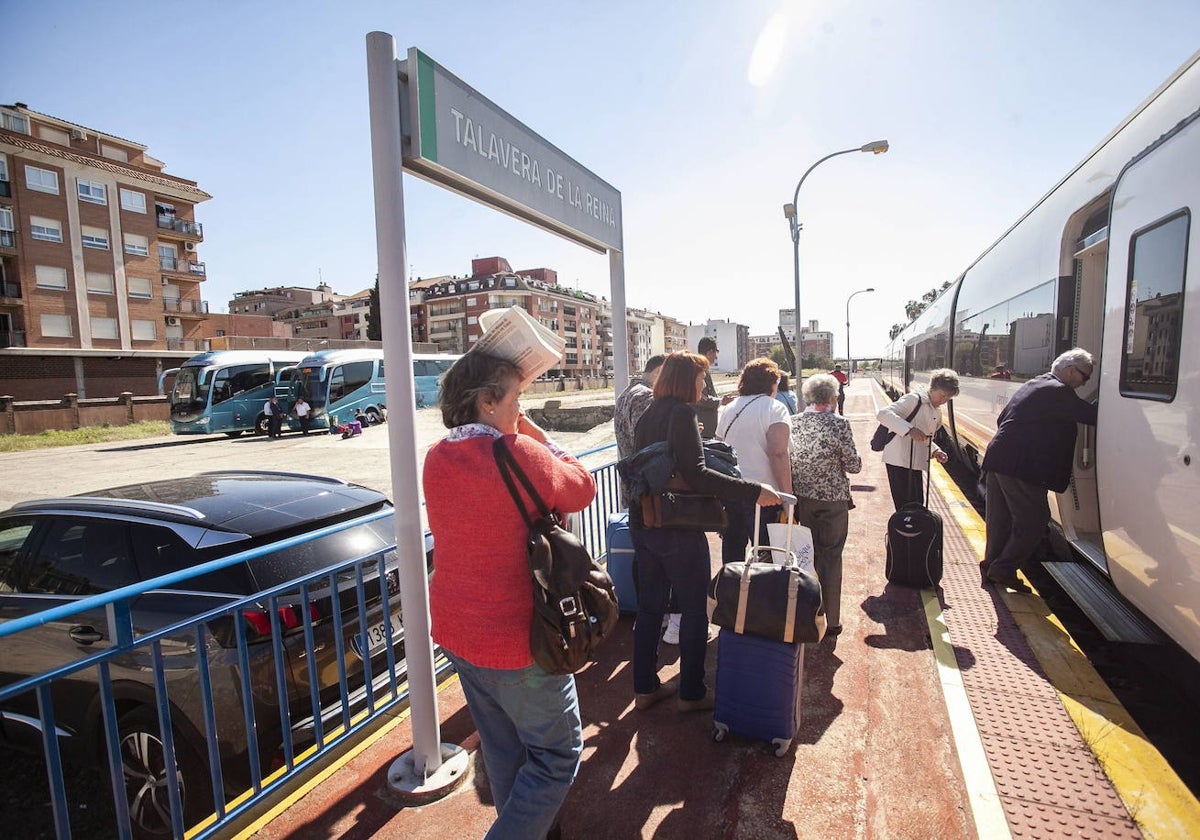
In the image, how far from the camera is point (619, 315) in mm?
5293

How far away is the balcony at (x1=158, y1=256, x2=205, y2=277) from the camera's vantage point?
45.4 m

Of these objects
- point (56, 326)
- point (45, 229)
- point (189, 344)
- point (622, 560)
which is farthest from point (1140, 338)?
point (189, 344)

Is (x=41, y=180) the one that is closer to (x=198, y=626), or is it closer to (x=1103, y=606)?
(x=198, y=626)

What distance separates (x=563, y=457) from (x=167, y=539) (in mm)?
2534

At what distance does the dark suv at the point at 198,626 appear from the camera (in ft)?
8.80

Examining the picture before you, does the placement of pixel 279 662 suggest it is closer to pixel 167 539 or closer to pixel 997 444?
pixel 167 539

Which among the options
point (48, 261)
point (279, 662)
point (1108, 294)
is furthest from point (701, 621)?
point (48, 261)

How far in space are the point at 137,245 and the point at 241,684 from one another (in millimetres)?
51791

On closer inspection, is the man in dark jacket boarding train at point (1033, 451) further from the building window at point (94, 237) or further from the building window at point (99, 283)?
the building window at point (94, 237)

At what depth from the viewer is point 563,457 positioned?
6.35 feet

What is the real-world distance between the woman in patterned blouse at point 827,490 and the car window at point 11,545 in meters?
4.45

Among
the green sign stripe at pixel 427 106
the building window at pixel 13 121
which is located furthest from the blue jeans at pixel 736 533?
the building window at pixel 13 121

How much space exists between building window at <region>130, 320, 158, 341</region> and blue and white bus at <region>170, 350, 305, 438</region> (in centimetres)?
2210

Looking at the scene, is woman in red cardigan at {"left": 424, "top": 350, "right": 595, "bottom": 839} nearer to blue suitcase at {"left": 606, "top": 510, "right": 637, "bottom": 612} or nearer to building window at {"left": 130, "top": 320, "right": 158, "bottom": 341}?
blue suitcase at {"left": 606, "top": 510, "right": 637, "bottom": 612}
